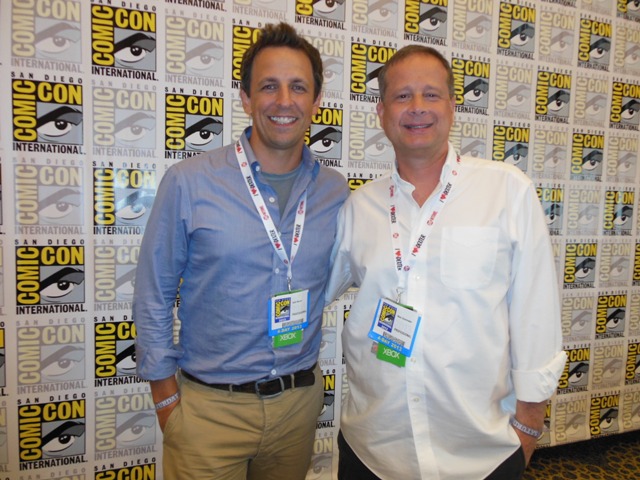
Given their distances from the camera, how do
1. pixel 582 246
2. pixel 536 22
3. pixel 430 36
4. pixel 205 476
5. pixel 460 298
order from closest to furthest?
pixel 460 298
pixel 205 476
pixel 430 36
pixel 536 22
pixel 582 246

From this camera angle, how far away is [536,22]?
2.67m

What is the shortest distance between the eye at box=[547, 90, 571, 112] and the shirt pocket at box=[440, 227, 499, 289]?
76.1 inches

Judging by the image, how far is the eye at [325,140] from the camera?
2311 mm

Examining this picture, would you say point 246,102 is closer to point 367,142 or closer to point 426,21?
point 367,142

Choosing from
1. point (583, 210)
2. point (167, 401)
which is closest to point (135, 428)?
point (167, 401)

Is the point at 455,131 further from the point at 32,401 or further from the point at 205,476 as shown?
the point at 32,401

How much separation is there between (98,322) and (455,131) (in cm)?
219

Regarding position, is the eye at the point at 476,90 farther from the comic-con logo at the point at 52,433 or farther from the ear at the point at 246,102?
the comic-con logo at the point at 52,433

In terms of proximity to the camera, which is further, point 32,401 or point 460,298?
point 32,401

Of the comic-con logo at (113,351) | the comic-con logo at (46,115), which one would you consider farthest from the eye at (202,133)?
the comic-con logo at (113,351)

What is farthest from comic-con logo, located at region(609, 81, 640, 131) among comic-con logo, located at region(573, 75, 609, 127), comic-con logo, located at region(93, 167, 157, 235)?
comic-con logo, located at region(93, 167, 157, 235)

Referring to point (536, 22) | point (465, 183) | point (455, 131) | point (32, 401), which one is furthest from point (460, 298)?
point (536, 22)

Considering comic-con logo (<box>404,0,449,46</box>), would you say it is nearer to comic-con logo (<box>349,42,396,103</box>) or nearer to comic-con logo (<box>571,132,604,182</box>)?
comic-con logo (<box>349,42,396,103</box>)

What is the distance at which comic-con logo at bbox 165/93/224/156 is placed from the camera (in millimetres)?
2086
